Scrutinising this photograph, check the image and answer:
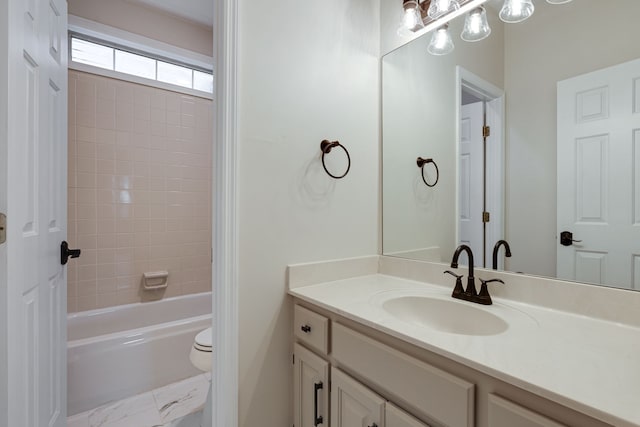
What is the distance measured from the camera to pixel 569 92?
1000 mm

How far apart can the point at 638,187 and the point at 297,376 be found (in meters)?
1.33

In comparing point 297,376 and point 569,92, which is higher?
point 569,92

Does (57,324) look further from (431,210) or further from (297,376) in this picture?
(431,210)

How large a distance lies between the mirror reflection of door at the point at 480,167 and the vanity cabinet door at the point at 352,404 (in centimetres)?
70

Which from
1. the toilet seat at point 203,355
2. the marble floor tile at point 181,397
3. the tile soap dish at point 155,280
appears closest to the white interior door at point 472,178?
the toilet seat at point 203,355

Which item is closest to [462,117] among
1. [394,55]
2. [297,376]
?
[394,55]

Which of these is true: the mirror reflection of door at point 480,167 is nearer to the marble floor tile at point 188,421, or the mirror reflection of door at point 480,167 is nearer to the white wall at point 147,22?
the marble floor tile at point 188,421

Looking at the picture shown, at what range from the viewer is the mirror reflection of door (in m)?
1.18

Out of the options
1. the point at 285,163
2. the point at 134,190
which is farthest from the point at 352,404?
the point at 134,190

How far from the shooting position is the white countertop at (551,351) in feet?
1.67

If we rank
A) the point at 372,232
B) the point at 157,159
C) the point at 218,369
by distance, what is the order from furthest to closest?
the point at 157,159
the point at 372,232
the point at 218,369

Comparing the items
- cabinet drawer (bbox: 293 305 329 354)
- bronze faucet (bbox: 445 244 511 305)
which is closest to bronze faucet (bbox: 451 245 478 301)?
bronze faucet (bbox: 445 244 511 305)

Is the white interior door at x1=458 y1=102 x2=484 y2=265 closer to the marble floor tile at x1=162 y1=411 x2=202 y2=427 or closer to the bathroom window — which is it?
the marble floor tile at x1=162 y1=411 x2=202 y2=427

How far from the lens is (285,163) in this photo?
1226 mm
